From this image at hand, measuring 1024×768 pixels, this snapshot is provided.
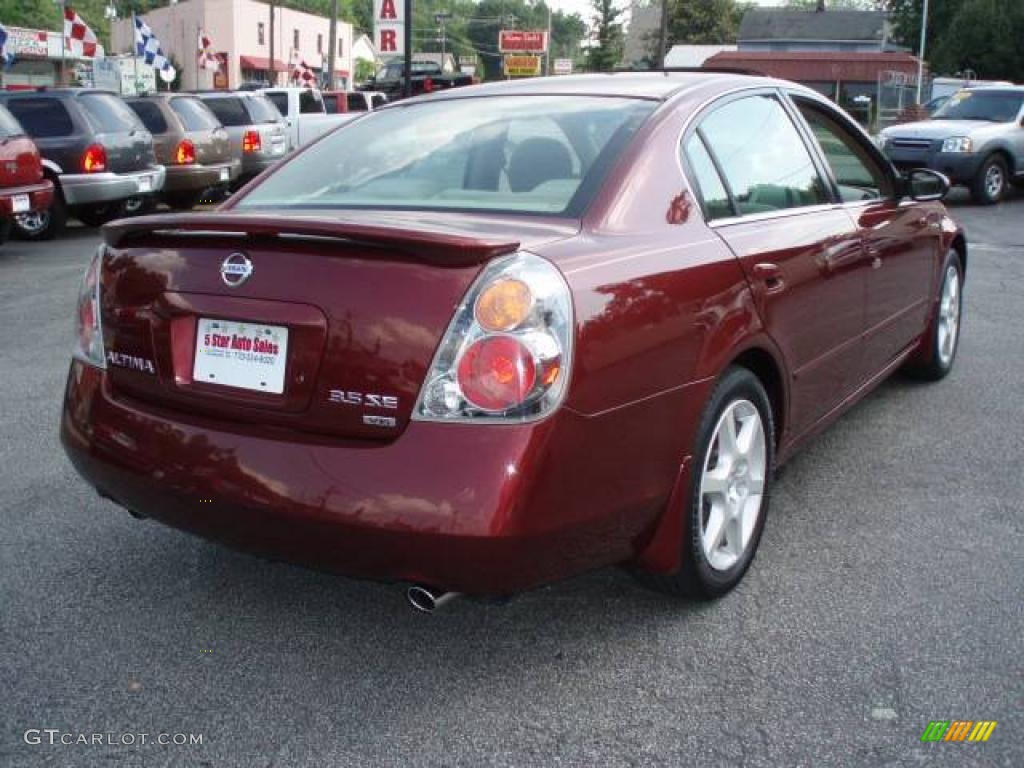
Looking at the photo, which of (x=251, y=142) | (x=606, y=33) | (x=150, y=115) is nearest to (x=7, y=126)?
(x=150, y=115)

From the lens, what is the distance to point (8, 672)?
2920mm

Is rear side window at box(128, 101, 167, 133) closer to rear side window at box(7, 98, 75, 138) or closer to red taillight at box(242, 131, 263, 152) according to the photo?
red taillight at box(242, 131, 263, 152)

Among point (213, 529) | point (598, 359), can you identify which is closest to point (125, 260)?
point (213, 529)

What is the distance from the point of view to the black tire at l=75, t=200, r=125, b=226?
45.5 ft

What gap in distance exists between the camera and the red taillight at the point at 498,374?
8.32 ft

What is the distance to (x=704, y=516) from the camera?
327cm

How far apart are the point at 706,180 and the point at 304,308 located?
1417 mm

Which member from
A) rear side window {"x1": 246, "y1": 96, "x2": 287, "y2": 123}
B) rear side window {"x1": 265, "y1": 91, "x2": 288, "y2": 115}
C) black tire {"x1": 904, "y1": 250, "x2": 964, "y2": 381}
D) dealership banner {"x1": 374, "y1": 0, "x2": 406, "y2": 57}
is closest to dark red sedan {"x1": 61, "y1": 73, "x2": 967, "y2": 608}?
black tire {"x1": 904, "y1": 250, "x2": 964, "y2": 381}

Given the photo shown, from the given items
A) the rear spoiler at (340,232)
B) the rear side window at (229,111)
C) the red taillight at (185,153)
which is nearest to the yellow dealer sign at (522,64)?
the rear side window at (229,111)

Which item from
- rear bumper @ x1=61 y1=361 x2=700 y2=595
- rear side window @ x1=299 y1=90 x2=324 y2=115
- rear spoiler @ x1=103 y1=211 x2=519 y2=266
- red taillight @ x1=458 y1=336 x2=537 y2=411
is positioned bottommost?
rear bumper @ x1=61 y1=361 x2=700 y2=595

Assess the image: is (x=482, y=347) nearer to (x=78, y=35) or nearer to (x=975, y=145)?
(x=975, y=145)

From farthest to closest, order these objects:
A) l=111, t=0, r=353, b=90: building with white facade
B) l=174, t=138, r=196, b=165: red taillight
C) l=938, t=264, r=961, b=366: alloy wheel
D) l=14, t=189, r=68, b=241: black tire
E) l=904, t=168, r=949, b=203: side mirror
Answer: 1. l=111, t=0, r=353, b=90: building with white facade
2. l=174, t=138, r=196, b=165: red taillight
3. l=14, t=189, r=68, b=241: black tire
4. l=938, t=264, r=961, b=366: alloy wheel
5. l=904, t=168, r=949, b=203: side mirror

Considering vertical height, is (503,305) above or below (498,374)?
above

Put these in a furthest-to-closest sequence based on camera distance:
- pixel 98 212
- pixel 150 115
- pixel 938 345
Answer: pixel 150 115
pixel 98 212
pixel 938 345
